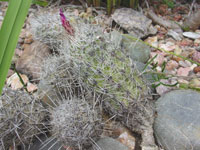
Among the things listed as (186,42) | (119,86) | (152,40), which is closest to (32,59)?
(119,86)

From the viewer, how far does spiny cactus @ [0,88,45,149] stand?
97 cm

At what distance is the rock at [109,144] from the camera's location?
44.0 inches

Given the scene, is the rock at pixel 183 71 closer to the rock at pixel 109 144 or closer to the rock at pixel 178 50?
the rock at pixel 178 50

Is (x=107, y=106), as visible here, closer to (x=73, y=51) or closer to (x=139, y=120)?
(x=139, y=120)

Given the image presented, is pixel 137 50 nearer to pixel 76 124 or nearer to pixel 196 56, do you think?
pixel 196 56

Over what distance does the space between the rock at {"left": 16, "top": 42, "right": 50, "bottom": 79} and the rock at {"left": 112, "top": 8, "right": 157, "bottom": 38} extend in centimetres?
66

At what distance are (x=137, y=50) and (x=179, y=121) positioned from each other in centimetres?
62

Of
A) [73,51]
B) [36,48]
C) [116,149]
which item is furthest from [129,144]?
[36,48]

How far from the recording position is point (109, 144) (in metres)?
1.13

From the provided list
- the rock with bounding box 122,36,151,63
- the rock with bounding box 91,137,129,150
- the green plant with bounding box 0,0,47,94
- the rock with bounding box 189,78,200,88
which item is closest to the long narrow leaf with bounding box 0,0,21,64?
the green plant with bounding box 0,0,47,94

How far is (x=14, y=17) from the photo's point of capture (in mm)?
772

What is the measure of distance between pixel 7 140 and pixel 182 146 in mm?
814

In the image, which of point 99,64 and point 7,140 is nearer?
point 7,140

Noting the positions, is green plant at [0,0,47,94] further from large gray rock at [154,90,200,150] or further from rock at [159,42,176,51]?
rock at [159,42,176,51]
